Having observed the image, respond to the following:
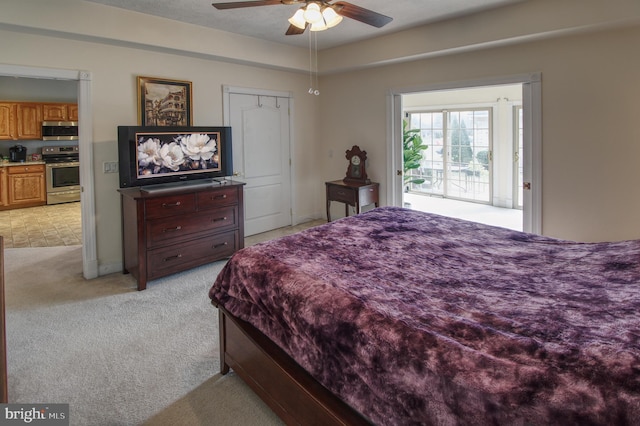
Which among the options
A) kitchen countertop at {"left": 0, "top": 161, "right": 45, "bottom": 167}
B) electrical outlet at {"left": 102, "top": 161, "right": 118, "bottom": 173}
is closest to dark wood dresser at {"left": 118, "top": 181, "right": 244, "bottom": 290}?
electrical outlet at {"left": 102, "top": 161, "right": 118, "bottom": 173}

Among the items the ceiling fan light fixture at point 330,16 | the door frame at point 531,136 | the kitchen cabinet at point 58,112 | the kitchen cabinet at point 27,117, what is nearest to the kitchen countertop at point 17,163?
the kitchen cabinet at point 27,117

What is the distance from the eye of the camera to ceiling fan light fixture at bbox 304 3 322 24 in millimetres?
2418

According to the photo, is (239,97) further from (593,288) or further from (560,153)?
(593,288)

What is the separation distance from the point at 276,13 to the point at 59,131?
21.7 ft

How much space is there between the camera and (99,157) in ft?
12.8

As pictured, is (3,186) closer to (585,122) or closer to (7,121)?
(7,121)

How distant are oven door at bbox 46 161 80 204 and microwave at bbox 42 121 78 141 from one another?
53cm

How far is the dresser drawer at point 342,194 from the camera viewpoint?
526cm

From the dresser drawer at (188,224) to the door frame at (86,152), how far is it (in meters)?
0.74

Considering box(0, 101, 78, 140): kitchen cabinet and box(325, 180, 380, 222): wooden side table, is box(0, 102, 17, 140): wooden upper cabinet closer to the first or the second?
box(0, 101, 78, 140): kitchen cabinet

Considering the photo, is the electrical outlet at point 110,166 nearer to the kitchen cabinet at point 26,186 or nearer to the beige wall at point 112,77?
the beige wall at point 112,77

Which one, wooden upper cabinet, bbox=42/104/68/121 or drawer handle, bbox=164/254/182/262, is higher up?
wooden upper cabinet, bbox=42/104/68/121

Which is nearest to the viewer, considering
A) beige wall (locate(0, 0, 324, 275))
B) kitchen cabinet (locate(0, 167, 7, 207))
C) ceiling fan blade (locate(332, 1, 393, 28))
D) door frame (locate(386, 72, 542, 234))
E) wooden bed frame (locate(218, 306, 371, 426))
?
wooden bed frame (locate(218, 306, 371, 426))

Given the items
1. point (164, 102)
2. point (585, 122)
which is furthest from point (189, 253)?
point (585, 122)
